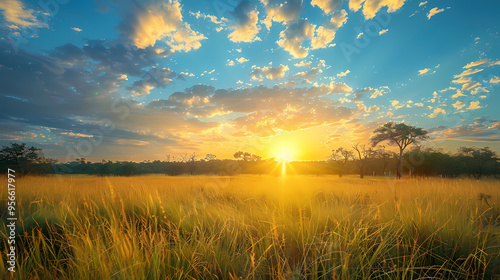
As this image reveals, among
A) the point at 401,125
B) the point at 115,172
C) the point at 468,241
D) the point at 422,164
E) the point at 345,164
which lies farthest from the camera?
the point at 345,164

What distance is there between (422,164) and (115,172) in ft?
193

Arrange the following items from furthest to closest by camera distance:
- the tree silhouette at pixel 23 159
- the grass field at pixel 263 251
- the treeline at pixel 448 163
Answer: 1. the treeline at pixel 448 163
2. the tree silhouette at pixel 23 159
3. the grass field at pixel 263 251

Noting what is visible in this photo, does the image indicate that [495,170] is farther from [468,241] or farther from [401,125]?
[468,241]

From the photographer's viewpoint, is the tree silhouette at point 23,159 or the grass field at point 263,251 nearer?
the grass field at point 263,251

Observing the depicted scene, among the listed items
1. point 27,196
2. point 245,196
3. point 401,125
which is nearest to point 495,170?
point 401,125

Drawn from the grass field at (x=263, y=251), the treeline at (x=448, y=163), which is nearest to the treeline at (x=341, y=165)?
the treeline at (x=448, y=163)

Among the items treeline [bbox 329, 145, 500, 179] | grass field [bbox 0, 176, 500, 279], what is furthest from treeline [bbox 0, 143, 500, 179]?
grass field [bbox 0, 176, 500, 279]

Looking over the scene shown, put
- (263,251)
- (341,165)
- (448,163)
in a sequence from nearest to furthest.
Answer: (263,251), (448,163), (341,165)

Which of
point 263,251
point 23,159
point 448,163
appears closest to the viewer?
point 263,251

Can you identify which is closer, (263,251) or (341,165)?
(263,251)

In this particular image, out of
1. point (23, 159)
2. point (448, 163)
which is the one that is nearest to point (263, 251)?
point (23, 159)

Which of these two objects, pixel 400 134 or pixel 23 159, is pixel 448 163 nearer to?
pixel 400 134

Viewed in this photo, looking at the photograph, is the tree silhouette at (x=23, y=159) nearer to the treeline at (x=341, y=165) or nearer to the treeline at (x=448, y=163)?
the treeline at (x=341, y=165)

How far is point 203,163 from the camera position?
62031mm
